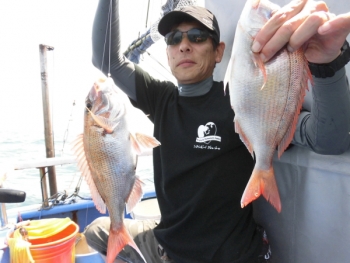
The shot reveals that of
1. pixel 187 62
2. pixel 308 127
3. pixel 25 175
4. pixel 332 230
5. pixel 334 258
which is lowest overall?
pixel 25 175

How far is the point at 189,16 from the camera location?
1903 mm

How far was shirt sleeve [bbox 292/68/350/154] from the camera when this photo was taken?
1.17m

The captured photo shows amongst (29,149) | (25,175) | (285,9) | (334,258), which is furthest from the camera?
(29,149)

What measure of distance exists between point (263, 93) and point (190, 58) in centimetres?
95

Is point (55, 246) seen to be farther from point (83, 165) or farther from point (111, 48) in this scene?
point (111, 48)

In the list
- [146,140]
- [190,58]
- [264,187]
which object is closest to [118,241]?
[146,140]

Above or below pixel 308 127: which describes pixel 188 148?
below

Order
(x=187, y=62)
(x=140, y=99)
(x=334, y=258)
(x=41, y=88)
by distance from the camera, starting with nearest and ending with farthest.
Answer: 1. (x=334, y=258)
2. (x=187, y=62)
3. (x=140, y=99)
4. (x=41, y=88)

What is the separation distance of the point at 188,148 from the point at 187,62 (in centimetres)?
67

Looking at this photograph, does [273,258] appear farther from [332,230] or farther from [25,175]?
[25,175]

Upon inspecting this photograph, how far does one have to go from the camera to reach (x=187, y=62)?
2045 mm

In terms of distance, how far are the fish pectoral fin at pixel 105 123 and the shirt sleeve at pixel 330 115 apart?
1.12 meters

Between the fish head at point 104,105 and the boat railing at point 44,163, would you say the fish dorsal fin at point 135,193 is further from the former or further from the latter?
the boat railing at point 44,163

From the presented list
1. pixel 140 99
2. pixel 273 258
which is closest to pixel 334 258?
pixel 273 258
